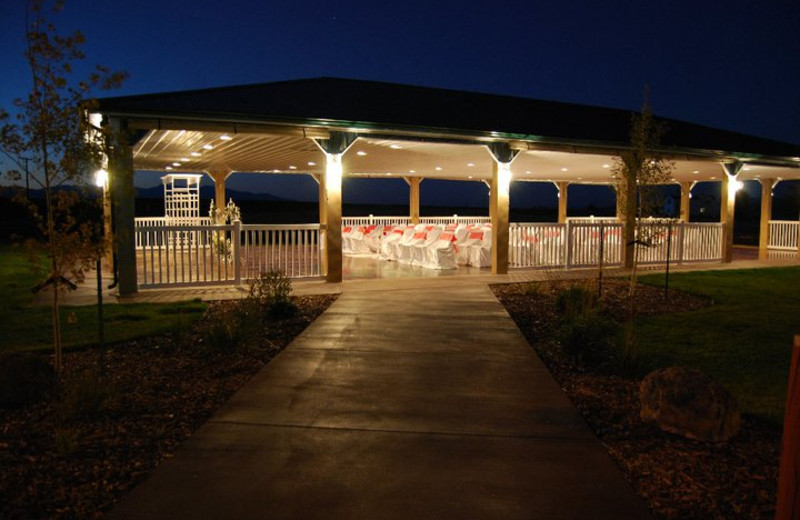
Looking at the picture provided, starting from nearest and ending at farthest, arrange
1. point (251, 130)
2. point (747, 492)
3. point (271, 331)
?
point (747, 492) < point (271, 331) < point (251, 130)

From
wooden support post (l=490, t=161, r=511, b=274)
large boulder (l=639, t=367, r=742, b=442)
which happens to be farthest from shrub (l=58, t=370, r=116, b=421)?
wooden support post (l=490, t=161, r=511, b=274)

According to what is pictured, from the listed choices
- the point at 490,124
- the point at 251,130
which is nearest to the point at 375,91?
the point at 490,124

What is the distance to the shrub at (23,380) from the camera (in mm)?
4648

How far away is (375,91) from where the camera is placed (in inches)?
542

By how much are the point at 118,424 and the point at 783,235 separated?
2483 centimetres

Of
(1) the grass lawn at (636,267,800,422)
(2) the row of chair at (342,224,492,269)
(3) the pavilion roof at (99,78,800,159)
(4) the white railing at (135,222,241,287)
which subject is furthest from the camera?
(2) the row of chair at (342,224,492,269)

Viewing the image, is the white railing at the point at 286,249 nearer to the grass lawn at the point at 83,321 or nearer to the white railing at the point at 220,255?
the white railing at the point at 220,255

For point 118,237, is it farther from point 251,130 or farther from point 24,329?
point 251,130

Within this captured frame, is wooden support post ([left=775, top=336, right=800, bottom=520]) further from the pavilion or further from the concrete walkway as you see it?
the pavilion

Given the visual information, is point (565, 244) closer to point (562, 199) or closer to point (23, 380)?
point (23, 380)

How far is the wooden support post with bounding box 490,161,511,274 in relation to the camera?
13.0 m

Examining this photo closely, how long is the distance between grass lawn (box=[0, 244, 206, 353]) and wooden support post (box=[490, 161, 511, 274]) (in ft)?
21.7

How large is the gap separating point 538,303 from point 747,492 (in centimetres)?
629

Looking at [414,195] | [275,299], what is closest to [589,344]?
[275,299]
